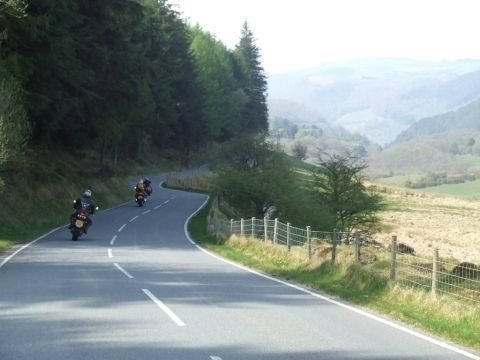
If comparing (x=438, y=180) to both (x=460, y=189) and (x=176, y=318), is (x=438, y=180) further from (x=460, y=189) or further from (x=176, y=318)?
(x=176, y=318)

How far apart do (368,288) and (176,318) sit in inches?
Result: 195

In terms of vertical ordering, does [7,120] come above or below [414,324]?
above

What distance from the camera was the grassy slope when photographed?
2897 cm

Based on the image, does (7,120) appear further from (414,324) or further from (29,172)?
(414,324)

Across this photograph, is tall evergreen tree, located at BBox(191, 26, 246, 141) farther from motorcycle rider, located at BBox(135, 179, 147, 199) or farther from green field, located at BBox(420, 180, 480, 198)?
green field, located at BBox(420, 180, 480, 198)

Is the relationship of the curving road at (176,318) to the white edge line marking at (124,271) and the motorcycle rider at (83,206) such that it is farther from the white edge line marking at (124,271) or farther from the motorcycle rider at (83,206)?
the motorcycle rider at (83,206)

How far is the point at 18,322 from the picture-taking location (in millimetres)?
9703

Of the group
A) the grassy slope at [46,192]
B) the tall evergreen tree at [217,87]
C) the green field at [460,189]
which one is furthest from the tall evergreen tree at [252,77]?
the grassy slope at [46,192]

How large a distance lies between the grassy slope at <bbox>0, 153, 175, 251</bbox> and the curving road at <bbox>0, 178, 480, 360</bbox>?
8.66m

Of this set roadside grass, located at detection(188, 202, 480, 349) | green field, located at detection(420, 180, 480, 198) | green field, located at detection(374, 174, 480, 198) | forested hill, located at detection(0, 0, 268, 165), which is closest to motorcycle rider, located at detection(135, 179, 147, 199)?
forested hill, located at detection(0, 0, 268, 165)

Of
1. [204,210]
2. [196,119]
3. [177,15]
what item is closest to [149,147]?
[196,119]

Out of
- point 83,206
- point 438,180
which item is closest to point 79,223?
point 83,206

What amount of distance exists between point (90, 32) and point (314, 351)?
117 feet

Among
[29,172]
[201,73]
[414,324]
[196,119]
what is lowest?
[414,324]
